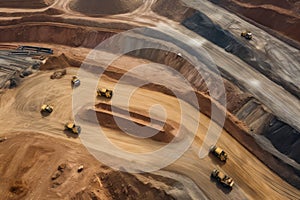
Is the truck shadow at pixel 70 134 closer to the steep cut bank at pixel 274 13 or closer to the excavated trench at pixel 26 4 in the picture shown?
the steep cut bank at pixel 274 13

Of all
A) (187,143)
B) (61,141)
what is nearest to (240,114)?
(187,143)

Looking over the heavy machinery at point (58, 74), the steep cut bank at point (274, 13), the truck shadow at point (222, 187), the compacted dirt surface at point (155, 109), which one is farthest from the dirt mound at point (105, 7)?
the truck shadow at point (222, 187)

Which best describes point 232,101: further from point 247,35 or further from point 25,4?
point 25,4

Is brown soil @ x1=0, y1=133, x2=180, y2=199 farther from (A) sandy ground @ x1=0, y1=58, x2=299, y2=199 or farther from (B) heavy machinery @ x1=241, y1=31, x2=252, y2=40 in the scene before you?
(B) heavy machinery @ x1=241, y1=31, x2=252, y2=40

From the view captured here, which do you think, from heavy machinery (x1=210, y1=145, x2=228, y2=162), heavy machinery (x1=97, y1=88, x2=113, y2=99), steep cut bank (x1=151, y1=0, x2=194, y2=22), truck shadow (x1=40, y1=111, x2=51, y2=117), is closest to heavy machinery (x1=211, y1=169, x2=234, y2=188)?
heavy machinery (x1=210, y1=145, x2=228, y2=162)

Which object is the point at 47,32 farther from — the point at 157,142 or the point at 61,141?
the point at 157,142

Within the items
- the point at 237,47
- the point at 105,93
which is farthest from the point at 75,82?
the point at 237,47
